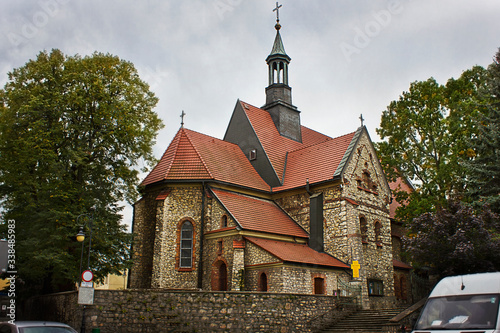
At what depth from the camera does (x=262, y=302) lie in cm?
1559

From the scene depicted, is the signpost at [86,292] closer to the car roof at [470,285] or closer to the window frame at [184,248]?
the window frame at [184,248]

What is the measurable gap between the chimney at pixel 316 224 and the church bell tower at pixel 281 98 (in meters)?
7.24

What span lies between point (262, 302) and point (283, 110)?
16.2 metres

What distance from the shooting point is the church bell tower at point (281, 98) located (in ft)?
95.6

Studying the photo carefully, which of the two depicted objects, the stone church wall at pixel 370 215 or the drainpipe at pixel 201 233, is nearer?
the drainpipe at pixel 201 233

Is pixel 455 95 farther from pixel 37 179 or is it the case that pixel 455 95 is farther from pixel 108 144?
pixel 37 179

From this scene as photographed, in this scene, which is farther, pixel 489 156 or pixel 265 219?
pixel 265 219

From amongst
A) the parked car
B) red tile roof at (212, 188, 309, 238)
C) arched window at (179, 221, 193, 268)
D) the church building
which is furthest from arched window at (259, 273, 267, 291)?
the parked car

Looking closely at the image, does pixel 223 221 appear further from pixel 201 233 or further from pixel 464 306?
pixel 464 306

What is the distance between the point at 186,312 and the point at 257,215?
787 cm

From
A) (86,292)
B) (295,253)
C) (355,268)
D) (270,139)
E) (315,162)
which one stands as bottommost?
(86,292)

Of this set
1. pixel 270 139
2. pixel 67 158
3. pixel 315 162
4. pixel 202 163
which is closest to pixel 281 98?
pixel 270 139

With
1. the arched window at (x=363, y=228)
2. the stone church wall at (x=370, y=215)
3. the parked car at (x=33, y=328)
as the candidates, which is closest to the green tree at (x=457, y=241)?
the stone church wall at (x=370, y=215)

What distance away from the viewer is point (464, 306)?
27.6 ft
